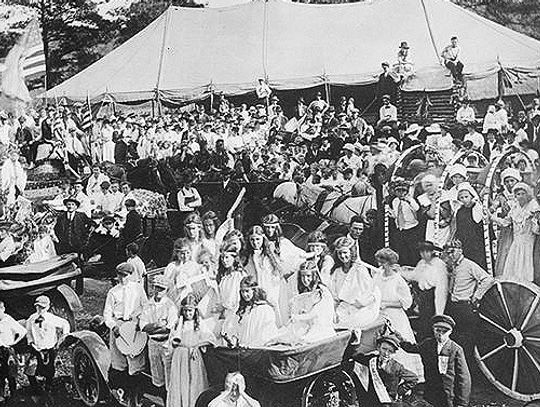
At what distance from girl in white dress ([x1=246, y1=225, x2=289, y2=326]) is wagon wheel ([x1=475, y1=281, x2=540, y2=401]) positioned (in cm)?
99

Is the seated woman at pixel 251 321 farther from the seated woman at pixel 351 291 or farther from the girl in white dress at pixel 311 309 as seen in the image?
the seated woman at pixel 351 291

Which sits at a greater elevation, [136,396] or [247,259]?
[247,259]

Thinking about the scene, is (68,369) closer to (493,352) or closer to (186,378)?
(186,378)

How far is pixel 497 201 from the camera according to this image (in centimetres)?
400

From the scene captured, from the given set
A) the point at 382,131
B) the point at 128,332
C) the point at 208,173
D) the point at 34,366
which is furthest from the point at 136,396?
the point at 382,131

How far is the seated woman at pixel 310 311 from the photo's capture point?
4.02m

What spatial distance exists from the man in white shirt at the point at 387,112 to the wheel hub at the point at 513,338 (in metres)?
1.21

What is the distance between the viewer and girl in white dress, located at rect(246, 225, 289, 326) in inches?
162

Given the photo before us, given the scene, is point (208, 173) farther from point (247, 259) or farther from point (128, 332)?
point (128, 332)

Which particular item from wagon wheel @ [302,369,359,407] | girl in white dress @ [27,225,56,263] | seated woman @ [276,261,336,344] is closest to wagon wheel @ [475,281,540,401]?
wagon wheel @ [302,369,359,407]

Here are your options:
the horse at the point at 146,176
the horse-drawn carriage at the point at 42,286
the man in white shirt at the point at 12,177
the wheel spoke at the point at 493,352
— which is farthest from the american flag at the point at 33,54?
the wheel spoke at the point at 493,352

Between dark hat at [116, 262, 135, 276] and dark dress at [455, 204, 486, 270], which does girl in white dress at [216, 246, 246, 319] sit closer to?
dark hat at [116, 262, 135, 276]

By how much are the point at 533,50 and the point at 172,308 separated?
2289 mm

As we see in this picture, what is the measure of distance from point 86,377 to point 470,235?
2226mm
